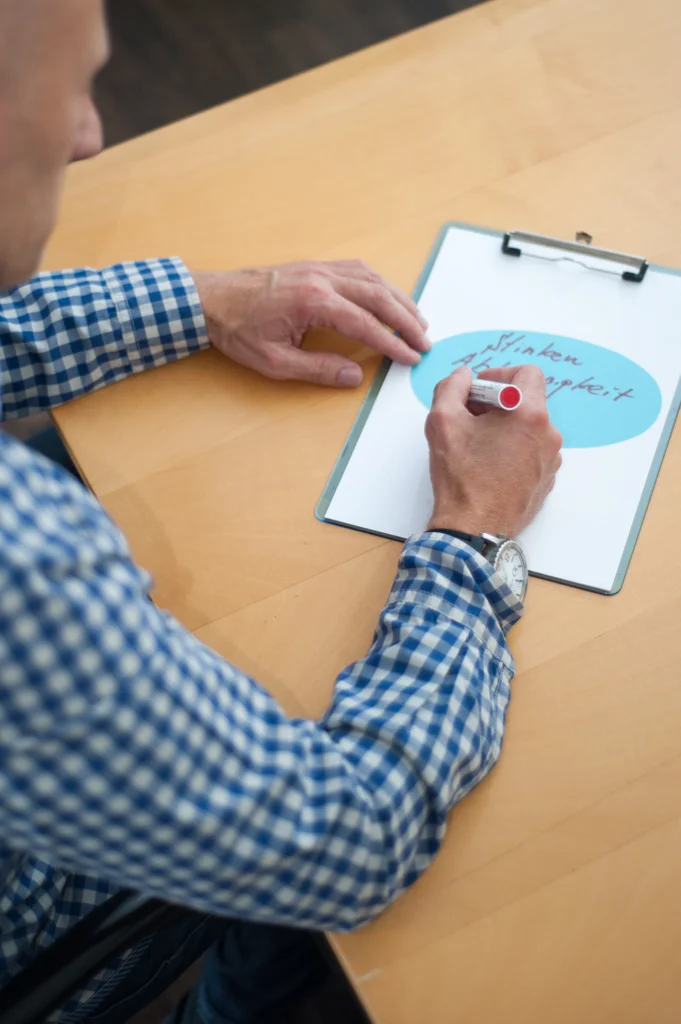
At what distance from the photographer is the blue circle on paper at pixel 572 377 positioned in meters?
0.87

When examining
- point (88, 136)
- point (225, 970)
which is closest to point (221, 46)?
point (88, 136)

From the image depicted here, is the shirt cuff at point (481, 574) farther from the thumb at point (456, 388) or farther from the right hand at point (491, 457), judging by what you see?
the thumb at point (456, 388)

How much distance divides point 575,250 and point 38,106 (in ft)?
1.83

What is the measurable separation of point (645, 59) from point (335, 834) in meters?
0.94

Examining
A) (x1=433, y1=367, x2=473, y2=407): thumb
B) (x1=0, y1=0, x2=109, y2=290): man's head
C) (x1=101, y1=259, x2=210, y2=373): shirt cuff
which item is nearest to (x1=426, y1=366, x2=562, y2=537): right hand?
(x1=433, y1=367, x2=473, y2=407): thumb

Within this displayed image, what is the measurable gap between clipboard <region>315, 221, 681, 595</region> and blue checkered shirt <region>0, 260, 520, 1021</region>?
3.1 inches

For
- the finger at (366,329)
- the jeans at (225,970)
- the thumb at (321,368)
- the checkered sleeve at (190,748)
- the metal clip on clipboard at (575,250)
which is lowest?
the jeans at (225,970)

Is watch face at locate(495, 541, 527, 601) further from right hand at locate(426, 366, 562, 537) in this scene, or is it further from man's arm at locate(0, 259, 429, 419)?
man's arm at locate(0, 259, 429, 419)

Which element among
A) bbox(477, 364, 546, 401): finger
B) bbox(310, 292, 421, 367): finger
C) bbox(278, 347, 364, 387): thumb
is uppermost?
bbox(477, 364, 546, 401): finger

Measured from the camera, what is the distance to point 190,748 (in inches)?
22.7

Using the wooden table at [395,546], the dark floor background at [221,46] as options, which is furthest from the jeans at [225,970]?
the dark floor background at [221,46]

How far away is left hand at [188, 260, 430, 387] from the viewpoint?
927mm

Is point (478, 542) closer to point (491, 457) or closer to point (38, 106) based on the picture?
point (491, 457)

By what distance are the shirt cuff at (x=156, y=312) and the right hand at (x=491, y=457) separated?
0.88 feet
